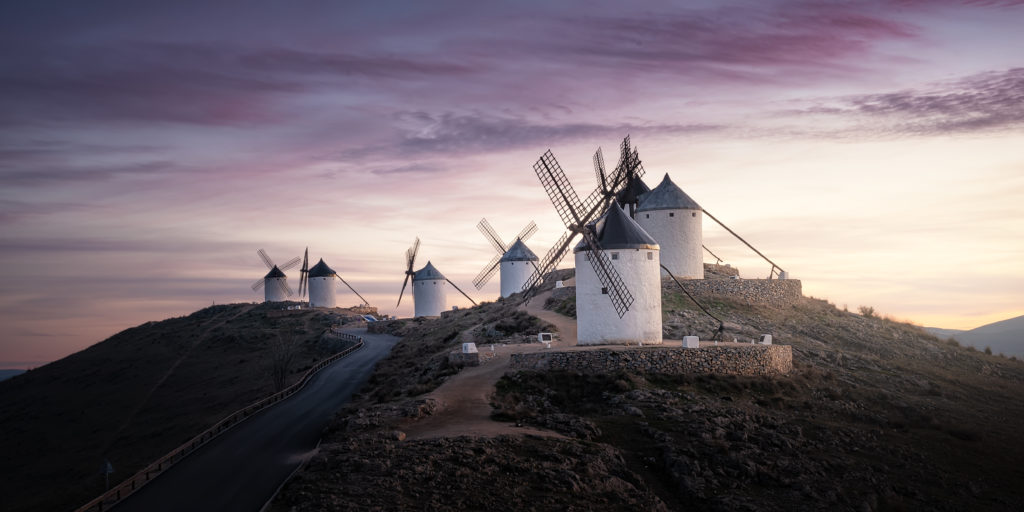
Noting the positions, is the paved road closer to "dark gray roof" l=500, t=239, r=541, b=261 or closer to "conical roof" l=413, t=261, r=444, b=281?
"dark gray roof" l=500, t=239, r=541, b=261

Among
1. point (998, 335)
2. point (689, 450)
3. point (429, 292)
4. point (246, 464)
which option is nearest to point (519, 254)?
point (429, 292)

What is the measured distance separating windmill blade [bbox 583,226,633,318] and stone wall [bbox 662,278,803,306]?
49.1ft

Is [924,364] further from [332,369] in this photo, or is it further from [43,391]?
[43,391]

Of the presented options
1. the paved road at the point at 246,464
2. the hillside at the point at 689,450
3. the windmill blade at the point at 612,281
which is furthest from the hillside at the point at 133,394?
the windmill blade at the point at 612,281

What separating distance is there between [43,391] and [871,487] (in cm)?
7950

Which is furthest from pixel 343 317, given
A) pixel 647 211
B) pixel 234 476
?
pixel 234 476

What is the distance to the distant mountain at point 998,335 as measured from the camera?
107 meters

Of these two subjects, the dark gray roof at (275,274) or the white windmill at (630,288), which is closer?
the white windmill at (630,288)

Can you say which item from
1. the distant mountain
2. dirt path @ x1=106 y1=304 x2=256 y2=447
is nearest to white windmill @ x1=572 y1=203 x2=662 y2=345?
dirt path @ x1=106 y1=304 x2=256 y2=447

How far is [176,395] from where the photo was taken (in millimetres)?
66250

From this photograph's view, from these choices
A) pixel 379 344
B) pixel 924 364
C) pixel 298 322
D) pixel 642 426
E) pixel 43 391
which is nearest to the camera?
pixel 642 426

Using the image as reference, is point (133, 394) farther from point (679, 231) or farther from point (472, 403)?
point (679, 231)

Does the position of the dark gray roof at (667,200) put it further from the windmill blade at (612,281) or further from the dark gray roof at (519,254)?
the dark gray roof at (519,254)

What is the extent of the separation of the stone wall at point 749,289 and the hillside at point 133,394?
30.6 m
